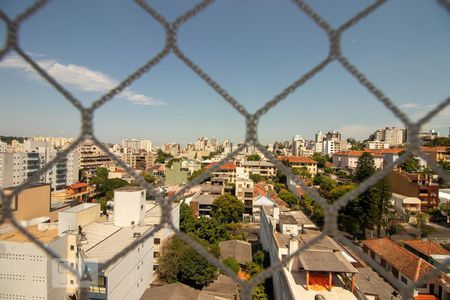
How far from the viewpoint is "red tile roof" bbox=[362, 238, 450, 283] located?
3.90 meters

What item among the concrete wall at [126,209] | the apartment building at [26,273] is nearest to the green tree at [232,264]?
the concrete wall at [126,209]

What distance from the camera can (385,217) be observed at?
7828 mm

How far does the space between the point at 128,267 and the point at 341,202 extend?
3682mm

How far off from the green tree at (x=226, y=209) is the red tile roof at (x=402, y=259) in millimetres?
3701

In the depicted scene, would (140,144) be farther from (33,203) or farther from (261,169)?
(33,203)

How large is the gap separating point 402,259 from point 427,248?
1361 millimetres

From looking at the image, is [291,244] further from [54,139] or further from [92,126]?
[54,139]

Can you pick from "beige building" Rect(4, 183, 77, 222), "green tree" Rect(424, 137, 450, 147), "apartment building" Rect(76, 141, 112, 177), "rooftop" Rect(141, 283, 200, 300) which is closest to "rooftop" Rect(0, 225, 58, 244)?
"beige building" Rect(4, 183, 77, 222)

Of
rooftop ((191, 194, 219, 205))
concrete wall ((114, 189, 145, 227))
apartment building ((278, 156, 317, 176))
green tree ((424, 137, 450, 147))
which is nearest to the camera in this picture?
concrete wall ((114, 189, 145, 227))

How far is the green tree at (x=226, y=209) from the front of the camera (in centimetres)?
818

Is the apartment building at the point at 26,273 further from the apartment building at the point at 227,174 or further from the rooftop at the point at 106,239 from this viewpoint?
the apartment building at the point at 227,174

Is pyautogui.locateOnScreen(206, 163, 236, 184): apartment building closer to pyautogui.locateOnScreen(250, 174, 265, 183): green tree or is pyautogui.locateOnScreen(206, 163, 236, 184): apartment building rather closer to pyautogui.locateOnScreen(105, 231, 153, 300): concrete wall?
pyautogui.locateOnScreen(250, 174, 265, 183): green tree

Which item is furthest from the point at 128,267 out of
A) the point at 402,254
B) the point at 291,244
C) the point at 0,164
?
the point at 0,164

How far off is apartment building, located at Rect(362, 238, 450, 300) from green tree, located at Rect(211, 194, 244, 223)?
3.68 m
